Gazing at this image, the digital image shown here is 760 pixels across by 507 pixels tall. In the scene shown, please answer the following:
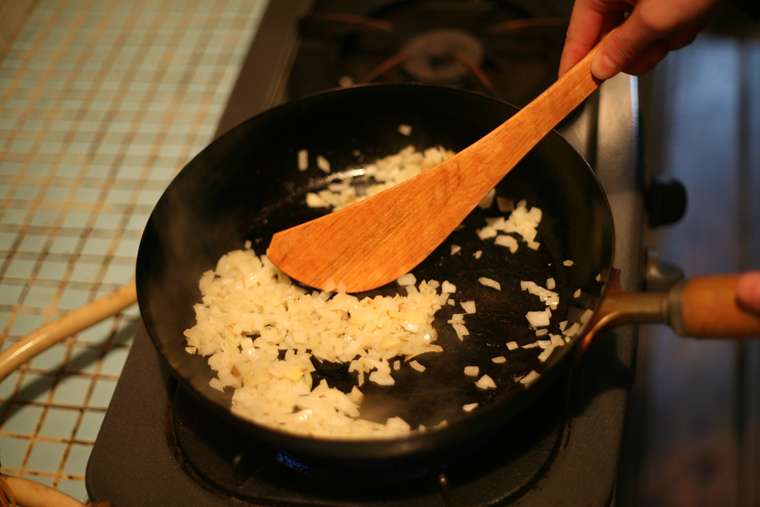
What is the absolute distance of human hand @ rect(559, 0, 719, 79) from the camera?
0.76m

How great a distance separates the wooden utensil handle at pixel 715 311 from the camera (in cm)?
62

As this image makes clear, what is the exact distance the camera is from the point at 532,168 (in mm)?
1094

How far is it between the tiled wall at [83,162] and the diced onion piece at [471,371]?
0.63m

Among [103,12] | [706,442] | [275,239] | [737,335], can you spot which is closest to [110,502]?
[275,239]

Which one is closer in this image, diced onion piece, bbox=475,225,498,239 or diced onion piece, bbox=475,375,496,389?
diced onion piece, bbox=475,375,496,389

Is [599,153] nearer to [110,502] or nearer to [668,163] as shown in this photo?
[668,163]

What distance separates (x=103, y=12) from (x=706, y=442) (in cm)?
198

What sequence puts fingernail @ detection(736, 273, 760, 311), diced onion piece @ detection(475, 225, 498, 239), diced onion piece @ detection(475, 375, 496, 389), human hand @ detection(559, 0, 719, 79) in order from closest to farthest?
1. fingernail @ detection(736, 273, 760, 311)
2. human hand @ detection(559, 0, 719, 79)
3. diced onion piece @ detection(475, 375, 496, 389)
4. diced onion piece @ detection(475, 225, 498, 239)

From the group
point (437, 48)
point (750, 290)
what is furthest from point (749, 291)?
point (437, 48)

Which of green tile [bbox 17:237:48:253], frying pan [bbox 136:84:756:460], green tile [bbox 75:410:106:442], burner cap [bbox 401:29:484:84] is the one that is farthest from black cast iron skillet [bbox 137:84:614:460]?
green tile [bbox 17:237:48:253]

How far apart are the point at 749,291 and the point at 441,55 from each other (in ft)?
2.78

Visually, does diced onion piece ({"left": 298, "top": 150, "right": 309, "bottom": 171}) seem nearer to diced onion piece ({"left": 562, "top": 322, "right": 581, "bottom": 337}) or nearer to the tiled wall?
the tiled wall

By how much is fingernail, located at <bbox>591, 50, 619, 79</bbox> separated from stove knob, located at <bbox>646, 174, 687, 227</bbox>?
31cm

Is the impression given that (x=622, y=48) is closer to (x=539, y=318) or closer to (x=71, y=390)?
(x=539, y=318)
